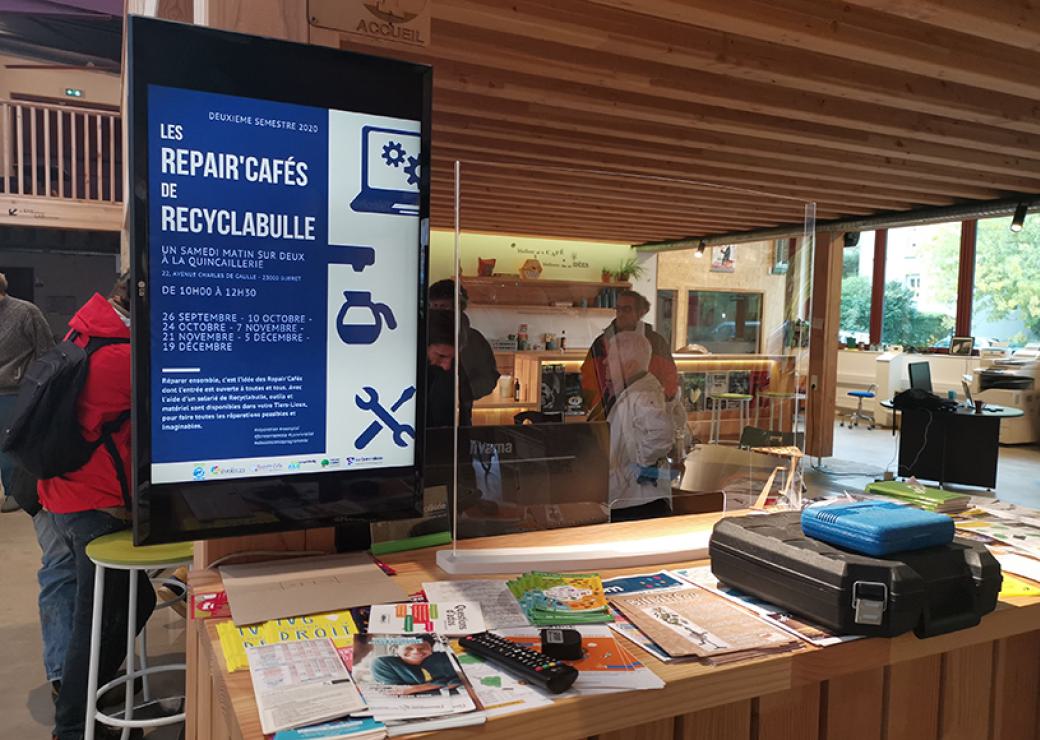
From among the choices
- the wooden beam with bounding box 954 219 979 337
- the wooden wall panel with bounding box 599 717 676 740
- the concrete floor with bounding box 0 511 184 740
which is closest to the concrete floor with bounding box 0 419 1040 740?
the concrete floor with bounding box 0 511 184 740

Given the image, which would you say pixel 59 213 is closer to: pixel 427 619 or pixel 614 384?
pixel 614 384

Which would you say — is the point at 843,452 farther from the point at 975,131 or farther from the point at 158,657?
the point at 158,657

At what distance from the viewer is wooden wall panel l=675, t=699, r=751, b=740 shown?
1.40 metres

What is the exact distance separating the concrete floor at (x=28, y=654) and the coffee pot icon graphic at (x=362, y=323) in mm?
2408

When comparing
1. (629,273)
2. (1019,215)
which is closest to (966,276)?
(1019,215)

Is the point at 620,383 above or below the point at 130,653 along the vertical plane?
above

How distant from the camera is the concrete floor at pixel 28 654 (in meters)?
3.16

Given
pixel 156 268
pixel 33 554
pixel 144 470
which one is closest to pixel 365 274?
pixel 156 268

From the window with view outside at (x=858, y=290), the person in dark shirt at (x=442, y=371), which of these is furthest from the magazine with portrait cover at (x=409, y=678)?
the window with view outside at (x=858, y=290)

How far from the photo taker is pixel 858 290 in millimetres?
15203

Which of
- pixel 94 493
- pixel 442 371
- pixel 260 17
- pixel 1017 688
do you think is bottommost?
pixel 1017 688

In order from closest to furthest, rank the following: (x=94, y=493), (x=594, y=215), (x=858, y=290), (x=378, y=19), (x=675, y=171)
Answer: (x=378, y=19) < (x=94, y=493) < (x=675, y=171) < (x=594, y=215) < (x=858, y=290)

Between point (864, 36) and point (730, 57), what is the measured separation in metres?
0.66

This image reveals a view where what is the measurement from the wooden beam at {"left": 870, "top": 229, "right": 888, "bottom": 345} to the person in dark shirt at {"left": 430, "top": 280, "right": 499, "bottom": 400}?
1461 centimetres
